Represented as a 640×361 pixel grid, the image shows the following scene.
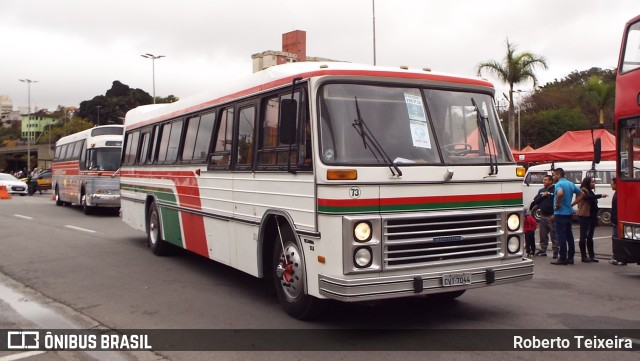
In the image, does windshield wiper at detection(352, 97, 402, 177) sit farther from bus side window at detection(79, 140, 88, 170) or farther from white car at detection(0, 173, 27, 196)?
white car at detection(0, 173, 27, 196)

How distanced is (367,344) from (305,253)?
3.77 feet

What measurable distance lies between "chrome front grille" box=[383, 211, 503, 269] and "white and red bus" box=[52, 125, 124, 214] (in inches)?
636

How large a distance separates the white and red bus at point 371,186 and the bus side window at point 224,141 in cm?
44

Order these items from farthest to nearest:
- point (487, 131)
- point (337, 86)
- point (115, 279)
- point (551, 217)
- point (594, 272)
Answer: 1. point (551, 217)
2. point (594, 272)
3. point (115, 279)
4. point (487, 131)
5. point (337, 86)

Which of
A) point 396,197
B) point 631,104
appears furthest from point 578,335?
point 631,104

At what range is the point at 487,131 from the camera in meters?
6.93

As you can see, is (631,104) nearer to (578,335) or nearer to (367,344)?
(578,335)

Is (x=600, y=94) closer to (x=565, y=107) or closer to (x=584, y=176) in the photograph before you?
(x=584, y=176)

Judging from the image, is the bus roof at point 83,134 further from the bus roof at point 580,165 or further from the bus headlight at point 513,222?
the bus headlight at point 513,222

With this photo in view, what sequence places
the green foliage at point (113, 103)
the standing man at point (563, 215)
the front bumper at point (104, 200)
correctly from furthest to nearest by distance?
the green foliage at point (113, 103) → the front bumper at point (104, 200) → the standing man at point (563, 215)

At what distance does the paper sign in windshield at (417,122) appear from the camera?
253 inches

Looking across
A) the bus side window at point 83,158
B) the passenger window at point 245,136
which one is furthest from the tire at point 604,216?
the bus side window at point 83,158

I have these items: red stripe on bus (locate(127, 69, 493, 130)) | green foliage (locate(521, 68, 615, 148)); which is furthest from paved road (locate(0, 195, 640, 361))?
green foliage (locate(521, 68, 615, 148))

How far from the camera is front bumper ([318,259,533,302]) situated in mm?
5629
